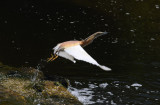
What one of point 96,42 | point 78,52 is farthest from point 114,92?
point 96,42

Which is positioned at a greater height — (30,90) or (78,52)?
(78,52)

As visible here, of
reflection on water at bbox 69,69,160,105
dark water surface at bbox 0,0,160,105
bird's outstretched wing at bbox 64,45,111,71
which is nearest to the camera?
bird's outstretched wing at bbox 64,45,111,71

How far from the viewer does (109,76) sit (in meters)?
7.36

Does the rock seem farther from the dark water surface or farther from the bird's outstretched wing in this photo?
the bird's outstretched wing

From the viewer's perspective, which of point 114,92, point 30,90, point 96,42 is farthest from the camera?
point 96,42

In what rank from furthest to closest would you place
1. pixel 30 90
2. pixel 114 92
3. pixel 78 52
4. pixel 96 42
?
pixel 96 42 → pixel 114 92 → pixel 30 90 → pixel 78 52

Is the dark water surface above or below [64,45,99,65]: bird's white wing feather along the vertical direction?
above

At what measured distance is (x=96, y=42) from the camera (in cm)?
972

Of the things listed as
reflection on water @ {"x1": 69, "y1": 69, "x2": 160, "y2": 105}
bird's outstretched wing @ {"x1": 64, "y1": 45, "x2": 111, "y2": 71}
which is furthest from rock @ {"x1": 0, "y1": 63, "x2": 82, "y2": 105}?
bird's outstretched wing @ {"x1": 64, "y1": 45, "x2": 111, "y2": 71}

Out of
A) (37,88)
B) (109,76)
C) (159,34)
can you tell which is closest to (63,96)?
(37,88)

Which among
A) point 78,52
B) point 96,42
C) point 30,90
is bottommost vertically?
point 30,90

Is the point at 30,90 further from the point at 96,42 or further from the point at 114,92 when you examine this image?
the point at 96,42

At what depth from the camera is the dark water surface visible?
6.66 meters

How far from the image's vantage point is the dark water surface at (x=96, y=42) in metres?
6.66
